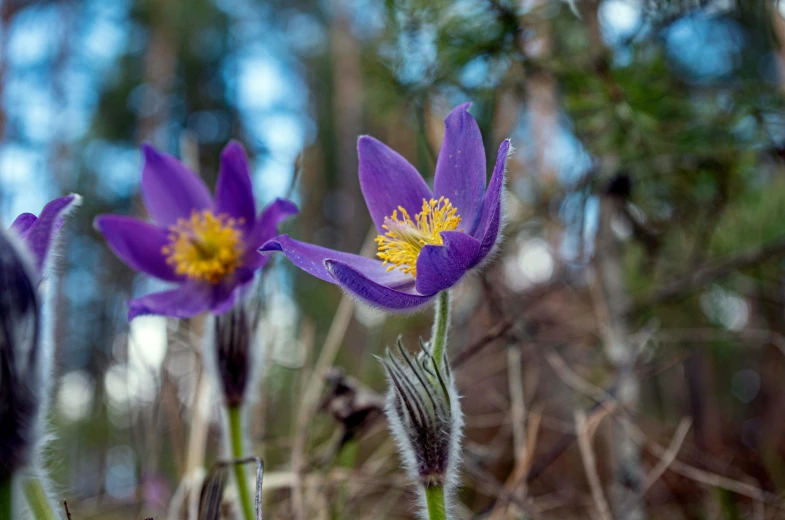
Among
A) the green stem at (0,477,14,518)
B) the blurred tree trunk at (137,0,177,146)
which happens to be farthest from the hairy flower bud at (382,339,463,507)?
the blurred tree trunk at (137,0,177,146)

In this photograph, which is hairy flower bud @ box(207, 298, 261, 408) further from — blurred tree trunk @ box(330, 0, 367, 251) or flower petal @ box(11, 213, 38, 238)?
blurred tree trunk @ box(330, 0, 367, 251)

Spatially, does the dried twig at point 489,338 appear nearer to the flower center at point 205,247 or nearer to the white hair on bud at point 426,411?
the white hair on bud at point 426,411

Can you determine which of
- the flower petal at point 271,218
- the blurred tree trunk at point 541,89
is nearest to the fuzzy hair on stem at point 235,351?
the flower petal at point 271,218

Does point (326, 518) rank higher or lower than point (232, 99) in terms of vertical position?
lower

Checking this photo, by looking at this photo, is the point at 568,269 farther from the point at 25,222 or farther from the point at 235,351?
the point at 25,222

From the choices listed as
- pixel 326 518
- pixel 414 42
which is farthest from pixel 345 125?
pixel 326 518

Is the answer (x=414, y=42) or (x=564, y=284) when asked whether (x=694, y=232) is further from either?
(x=414, y=42)

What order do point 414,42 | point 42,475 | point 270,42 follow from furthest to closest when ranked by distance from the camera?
point 270,42 → point 414,42 → point 42,475

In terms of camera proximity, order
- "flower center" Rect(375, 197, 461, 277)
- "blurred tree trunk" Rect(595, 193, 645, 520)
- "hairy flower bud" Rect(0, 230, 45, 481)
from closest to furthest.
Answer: "hairy flower bud" Rect(0, 230, 45, 481)
"flower center" Rect(375, 197, 461, 277)
"blurred tree trunk" Rect(595, 193, 645, 520)
